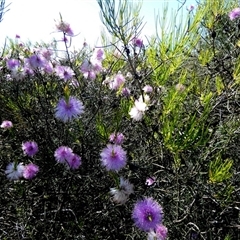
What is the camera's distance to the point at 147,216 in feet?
3.88

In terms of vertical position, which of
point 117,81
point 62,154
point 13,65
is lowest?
point 62,154

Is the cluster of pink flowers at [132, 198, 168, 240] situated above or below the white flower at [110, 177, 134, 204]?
below

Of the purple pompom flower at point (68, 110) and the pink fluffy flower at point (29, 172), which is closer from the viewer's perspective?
the purple pompom flower at point (68, 110)

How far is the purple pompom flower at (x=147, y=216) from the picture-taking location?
118 centimetres

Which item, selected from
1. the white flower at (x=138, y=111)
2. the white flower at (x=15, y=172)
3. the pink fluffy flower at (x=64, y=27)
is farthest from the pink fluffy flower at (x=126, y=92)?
the white flower at (x=15, y=172)

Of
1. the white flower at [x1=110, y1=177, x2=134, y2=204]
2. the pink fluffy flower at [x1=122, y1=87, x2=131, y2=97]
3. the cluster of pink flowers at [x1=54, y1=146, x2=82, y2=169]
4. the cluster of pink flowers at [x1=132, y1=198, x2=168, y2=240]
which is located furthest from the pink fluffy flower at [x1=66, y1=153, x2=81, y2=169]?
the pink fluffy flower at [x1=122, y1=87, x2=131, y2=97]

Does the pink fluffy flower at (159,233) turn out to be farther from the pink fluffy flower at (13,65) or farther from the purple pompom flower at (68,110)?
the pink fluffy flower at (13,65)

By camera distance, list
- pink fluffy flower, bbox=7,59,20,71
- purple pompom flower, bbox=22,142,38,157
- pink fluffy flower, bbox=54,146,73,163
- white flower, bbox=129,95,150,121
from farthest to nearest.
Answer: pink fluffy flower, bbox=7,59,20,71
purple pompom flower, bbox=22,142,38,157
pink fluffy flower, bbox=54,146,73,163
white flower, bbox=129,95,150,121

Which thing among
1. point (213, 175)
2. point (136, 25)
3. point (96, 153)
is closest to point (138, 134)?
point (96, 153)

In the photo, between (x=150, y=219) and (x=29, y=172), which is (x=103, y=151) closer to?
(x=150, y=219)

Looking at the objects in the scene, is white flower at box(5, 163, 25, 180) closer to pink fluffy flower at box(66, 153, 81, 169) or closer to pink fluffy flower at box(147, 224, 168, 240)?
pink fluffy flower at box(66, 153, 81, 169)

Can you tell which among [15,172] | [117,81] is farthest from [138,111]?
[117,81]

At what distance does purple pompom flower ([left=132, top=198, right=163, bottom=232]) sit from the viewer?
118 centimetres

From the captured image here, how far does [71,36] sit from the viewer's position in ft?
6.40
